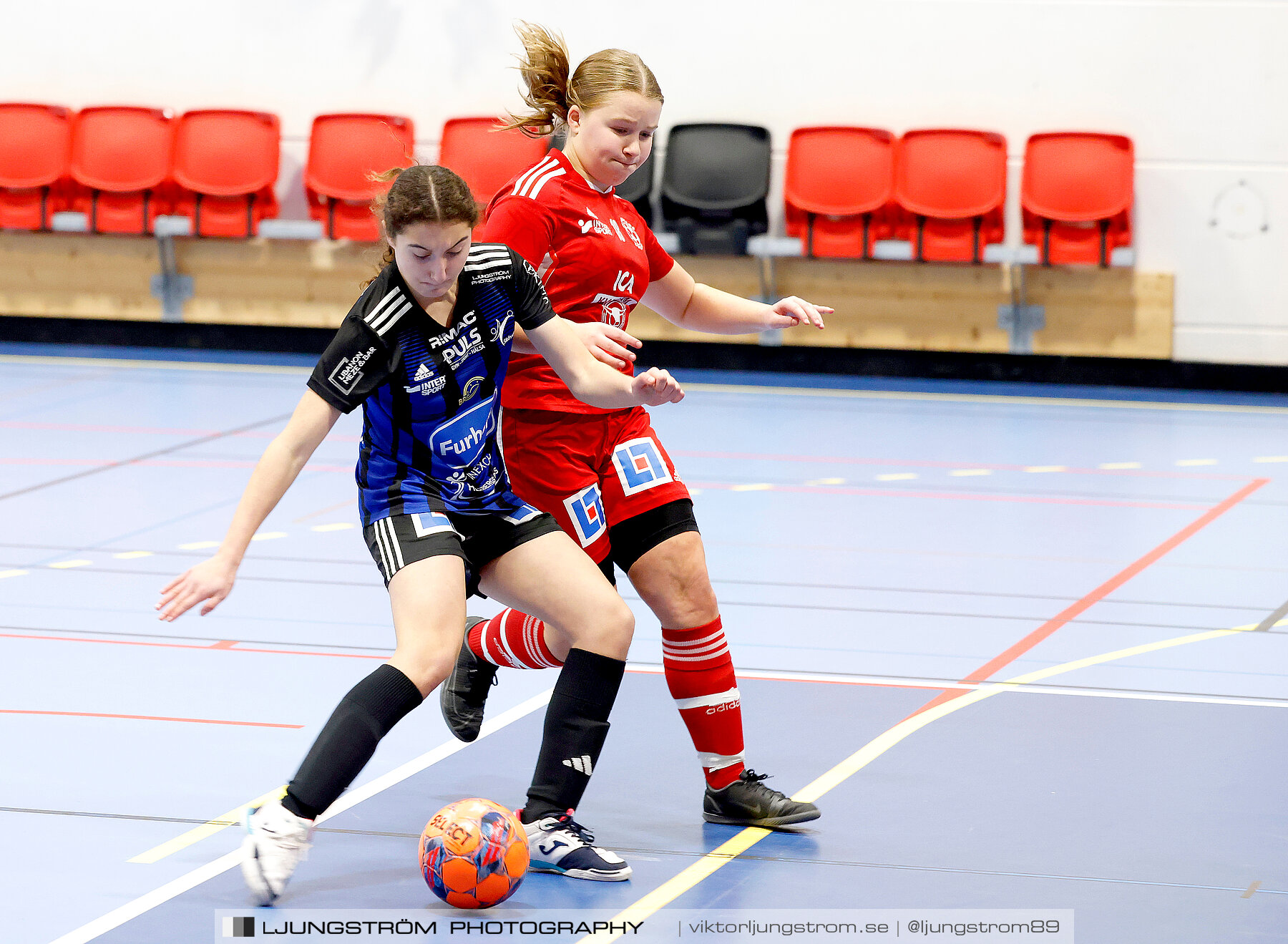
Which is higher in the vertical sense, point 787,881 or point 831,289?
point 831,289

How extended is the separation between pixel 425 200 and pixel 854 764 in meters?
1.91

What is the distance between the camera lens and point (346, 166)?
12.2m

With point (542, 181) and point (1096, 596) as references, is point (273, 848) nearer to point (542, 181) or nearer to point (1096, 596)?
point (542, 181)

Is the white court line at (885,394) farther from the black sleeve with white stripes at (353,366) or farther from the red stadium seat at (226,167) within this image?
the black sleeve with white stripes at (353,366)

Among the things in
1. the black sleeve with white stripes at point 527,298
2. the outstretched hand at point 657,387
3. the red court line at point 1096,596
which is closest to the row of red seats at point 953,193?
the red court line at point 1096,596

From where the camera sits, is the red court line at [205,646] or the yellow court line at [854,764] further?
the red court line at [205,646]

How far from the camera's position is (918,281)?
463 inches

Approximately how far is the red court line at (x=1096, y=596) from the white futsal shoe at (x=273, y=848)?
205cm

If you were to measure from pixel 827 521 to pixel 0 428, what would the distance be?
4.94 meters

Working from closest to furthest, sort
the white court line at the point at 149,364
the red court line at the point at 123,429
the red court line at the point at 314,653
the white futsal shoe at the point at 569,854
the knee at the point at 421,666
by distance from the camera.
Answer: the knee at the point at 421,666 < the white futsal shoe at the point at 569,854 < the red court line at the point at 314,653 < the red court line at the point at 123,429 < the white court line at the point at 149,364

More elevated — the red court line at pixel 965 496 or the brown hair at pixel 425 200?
the brown hair at pixel 425 200

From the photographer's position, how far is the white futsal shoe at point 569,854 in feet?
11.5

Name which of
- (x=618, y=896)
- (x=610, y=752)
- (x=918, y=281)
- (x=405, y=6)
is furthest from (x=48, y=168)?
(x=618, y=896)

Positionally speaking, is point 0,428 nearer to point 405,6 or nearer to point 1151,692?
point 405,6
